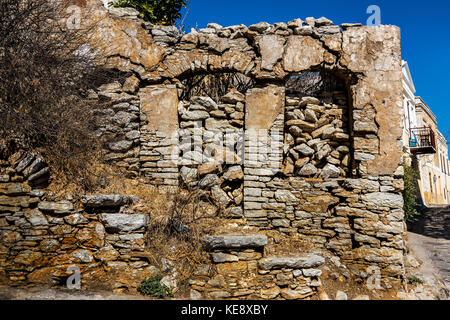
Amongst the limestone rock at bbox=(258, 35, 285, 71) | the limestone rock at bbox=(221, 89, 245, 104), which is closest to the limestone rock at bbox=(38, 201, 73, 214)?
the limestone rock at bbox=(221, 89, 245, 104)

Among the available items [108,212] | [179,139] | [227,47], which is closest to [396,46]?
[227,47]

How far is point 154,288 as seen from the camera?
154 inches

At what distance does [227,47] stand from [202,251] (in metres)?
3.82

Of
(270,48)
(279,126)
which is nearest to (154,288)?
(279,126)

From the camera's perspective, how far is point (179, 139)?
6.05 m

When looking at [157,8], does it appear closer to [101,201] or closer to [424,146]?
A: [101,201]

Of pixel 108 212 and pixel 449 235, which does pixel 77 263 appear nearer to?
pixel 108 212

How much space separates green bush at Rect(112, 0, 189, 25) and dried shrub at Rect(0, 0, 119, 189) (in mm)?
2786

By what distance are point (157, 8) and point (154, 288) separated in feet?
22.9

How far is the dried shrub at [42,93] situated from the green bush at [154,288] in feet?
5.36

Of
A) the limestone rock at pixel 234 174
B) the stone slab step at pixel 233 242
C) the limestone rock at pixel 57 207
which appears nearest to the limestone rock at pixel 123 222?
the limestone rock at pixel 57 207

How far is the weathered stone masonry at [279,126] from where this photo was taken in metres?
5.56
